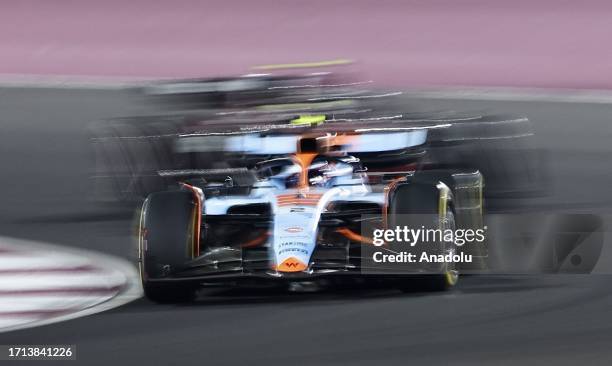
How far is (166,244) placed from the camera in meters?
8.12

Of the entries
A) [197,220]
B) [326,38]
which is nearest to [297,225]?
[197,220]

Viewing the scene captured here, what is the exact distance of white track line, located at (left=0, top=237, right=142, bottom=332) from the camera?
26.7 feet

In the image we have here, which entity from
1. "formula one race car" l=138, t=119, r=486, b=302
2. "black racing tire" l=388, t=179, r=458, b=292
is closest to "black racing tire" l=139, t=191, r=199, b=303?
"formula one race car" l=138, t=119, r=486, b=302

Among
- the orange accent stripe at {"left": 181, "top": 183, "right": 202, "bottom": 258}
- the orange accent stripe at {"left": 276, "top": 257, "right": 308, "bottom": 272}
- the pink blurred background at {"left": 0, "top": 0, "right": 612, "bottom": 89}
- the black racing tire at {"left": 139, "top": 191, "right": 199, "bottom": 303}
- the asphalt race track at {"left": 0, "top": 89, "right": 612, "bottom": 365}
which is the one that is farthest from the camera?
the pink blurred background at {"left": 0, "top": 0, "right": 612, "bottom": 89}

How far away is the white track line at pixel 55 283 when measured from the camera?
8148 mm

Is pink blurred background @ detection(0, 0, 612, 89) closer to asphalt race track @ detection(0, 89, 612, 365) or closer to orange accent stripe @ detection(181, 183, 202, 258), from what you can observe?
asphalt race track @ detection(0, 89, 612, 365)

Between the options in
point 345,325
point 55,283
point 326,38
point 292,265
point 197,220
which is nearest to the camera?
point 345,325

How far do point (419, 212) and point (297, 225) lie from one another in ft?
2.16

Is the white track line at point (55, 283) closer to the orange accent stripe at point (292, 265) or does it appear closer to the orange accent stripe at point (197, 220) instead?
the orange accent stripe at point (197, 220)

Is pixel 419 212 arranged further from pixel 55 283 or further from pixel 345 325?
pixel 55 283

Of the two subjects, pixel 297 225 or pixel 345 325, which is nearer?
pixel 345 325

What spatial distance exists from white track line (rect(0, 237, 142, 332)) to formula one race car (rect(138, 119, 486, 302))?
46cm

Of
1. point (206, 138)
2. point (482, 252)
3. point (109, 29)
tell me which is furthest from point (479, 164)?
point (109, 29)

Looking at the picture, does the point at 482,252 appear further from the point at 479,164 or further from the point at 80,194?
the point at 80,194
